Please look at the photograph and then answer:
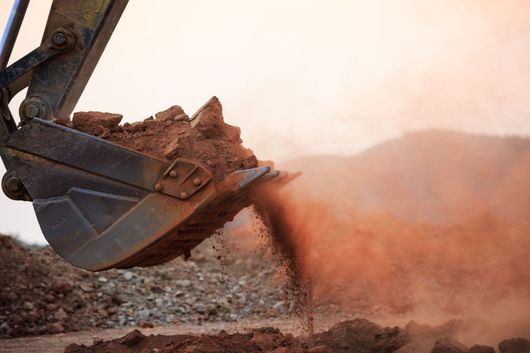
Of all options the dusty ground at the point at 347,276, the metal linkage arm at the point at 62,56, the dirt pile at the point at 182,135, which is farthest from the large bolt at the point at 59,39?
the dusty ground at the point at 347,276

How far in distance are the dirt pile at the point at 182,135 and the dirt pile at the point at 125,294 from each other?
3.62 metres

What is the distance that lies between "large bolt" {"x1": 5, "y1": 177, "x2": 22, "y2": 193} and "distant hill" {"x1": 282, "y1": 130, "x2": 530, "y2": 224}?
4596mm

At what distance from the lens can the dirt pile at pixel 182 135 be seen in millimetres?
4871

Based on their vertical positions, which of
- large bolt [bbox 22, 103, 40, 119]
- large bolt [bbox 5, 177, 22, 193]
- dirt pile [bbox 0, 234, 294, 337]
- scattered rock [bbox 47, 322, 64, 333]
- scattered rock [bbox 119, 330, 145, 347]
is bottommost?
scattered rock [bbox 119, 330, 145, 347]

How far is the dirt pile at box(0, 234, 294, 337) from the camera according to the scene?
9.08 meters

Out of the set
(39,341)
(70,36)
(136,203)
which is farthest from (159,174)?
(39,341)

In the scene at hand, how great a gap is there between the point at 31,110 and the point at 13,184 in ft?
1.61

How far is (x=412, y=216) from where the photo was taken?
11141 millimetres

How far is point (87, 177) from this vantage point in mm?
4836

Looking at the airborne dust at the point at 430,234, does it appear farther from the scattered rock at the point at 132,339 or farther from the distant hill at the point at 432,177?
the scattered rock at the point at 132,339

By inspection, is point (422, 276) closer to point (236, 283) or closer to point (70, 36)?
point (236, 283)

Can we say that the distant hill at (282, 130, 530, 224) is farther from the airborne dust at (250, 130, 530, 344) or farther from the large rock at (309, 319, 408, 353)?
the large rock at (309, 319, 408, 353)

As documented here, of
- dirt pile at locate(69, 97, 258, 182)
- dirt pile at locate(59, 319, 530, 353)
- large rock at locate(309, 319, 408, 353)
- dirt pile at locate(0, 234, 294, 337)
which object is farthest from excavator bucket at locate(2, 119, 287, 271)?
dirt pile at locate(0, 234, 294, 337)

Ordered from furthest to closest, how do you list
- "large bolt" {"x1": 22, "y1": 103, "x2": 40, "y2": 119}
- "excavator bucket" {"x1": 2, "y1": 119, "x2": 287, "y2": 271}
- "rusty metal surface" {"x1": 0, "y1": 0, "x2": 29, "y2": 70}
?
"rusty metal surface" {"x1": 0, "y1": 0, "x2": 29, "y2": 70}, "large bolt" {"x1": 22, "y1": 103, "x2": 40, "y2": 119}, "excavator bucket" {"x1": 2, "y1": 119, "x2": 287, "y2": 271}
